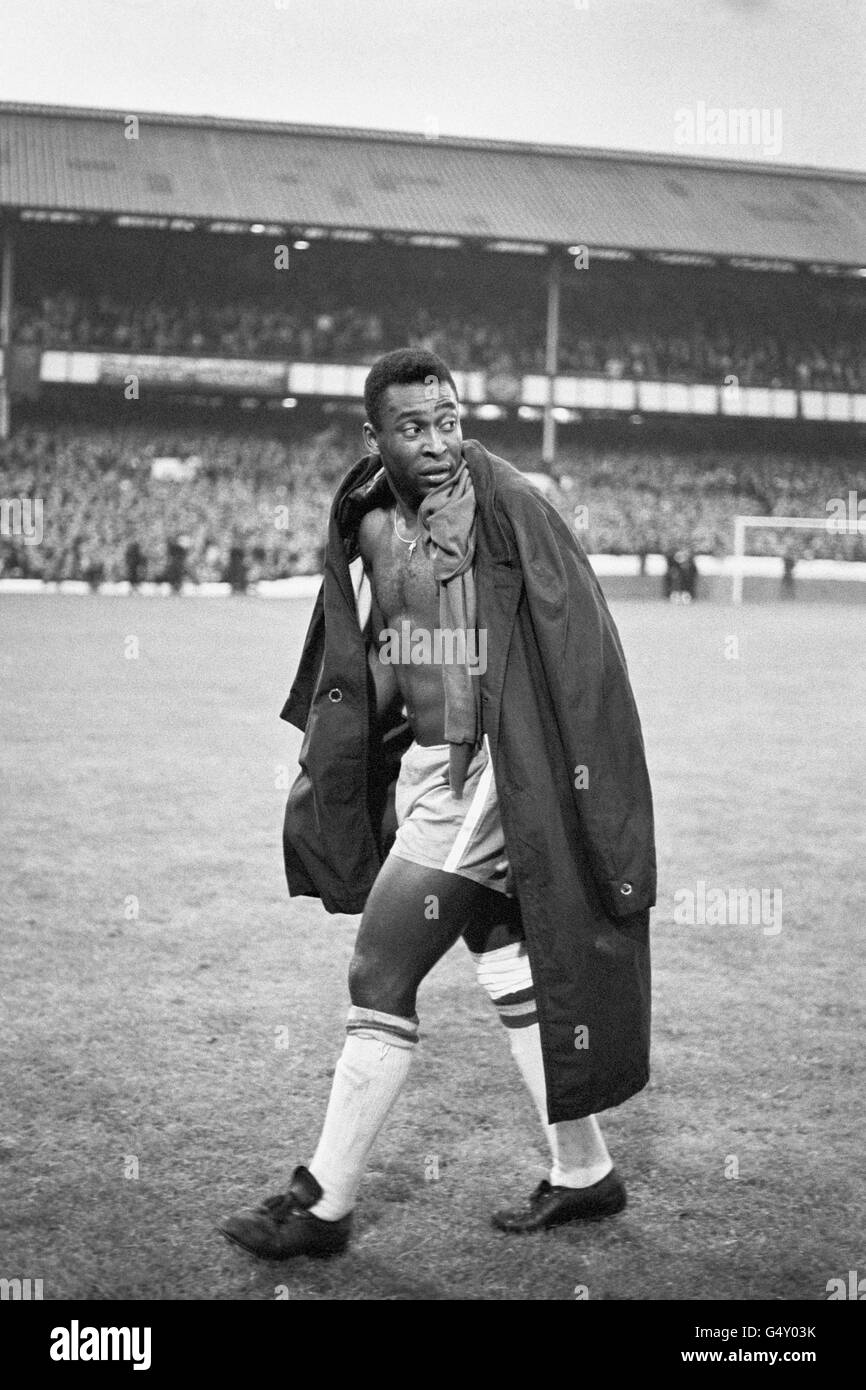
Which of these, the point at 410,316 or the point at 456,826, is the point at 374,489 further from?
the point at 410,316

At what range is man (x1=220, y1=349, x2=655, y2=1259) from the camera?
3.40 m

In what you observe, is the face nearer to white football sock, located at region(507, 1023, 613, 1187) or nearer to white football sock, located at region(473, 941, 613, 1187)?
white football sock, located at region(473, 941, 613, 1187)

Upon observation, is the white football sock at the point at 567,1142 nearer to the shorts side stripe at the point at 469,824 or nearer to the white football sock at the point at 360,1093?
the white football sock at the point at 360,1093

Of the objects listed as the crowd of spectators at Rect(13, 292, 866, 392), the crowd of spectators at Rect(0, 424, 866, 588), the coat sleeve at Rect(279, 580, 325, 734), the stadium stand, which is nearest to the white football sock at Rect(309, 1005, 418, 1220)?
the coat sleeve at Rect(279, 580, 325, 734)

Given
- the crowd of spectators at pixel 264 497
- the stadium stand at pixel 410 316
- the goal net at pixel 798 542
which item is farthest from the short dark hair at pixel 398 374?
the stadium stand at pixel 410 316

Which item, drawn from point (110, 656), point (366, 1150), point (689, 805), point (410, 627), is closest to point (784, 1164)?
point (366, 1150)

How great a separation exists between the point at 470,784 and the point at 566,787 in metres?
0.24

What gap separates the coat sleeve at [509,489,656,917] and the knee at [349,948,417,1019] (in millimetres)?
501

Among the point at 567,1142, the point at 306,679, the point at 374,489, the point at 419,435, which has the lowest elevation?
the point at 567,1142

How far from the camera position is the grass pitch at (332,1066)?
3.59m

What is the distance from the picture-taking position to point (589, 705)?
339cm

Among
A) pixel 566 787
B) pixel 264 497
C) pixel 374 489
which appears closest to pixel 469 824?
pixel 566 787

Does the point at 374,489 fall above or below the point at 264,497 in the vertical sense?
above
